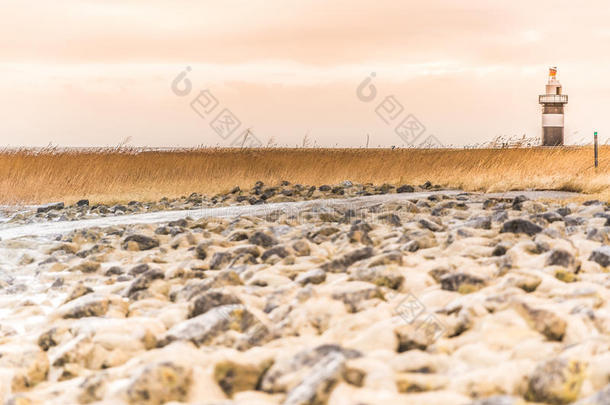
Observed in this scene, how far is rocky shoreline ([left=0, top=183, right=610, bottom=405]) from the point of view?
7.93ft

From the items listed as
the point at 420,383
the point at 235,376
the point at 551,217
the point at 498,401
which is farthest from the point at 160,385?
the point at 551,217

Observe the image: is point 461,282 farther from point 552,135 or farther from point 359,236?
point 552,135

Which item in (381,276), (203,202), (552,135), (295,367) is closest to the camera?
(295,367)

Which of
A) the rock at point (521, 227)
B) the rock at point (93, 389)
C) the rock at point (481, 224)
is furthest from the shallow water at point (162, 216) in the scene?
the rock at point (93, 389)

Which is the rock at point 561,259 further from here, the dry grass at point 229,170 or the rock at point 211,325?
the dry grass at point 229,170

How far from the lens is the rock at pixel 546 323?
283cm

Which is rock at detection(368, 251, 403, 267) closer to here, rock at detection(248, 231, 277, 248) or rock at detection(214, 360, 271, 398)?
rock at detection(248, 231, 277, 248)

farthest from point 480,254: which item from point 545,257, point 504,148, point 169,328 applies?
point 504,148

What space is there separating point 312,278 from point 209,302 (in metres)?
0.68

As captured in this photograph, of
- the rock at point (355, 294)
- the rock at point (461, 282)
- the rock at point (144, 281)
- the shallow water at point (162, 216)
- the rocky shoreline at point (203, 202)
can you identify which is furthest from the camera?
the rocky shoreline at point (203, 202)

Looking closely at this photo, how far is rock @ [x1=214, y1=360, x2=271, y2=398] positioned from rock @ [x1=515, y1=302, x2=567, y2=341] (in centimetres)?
124

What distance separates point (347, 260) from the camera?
4262 mm

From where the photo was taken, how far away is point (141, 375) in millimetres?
2496

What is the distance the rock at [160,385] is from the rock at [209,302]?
0.95m
